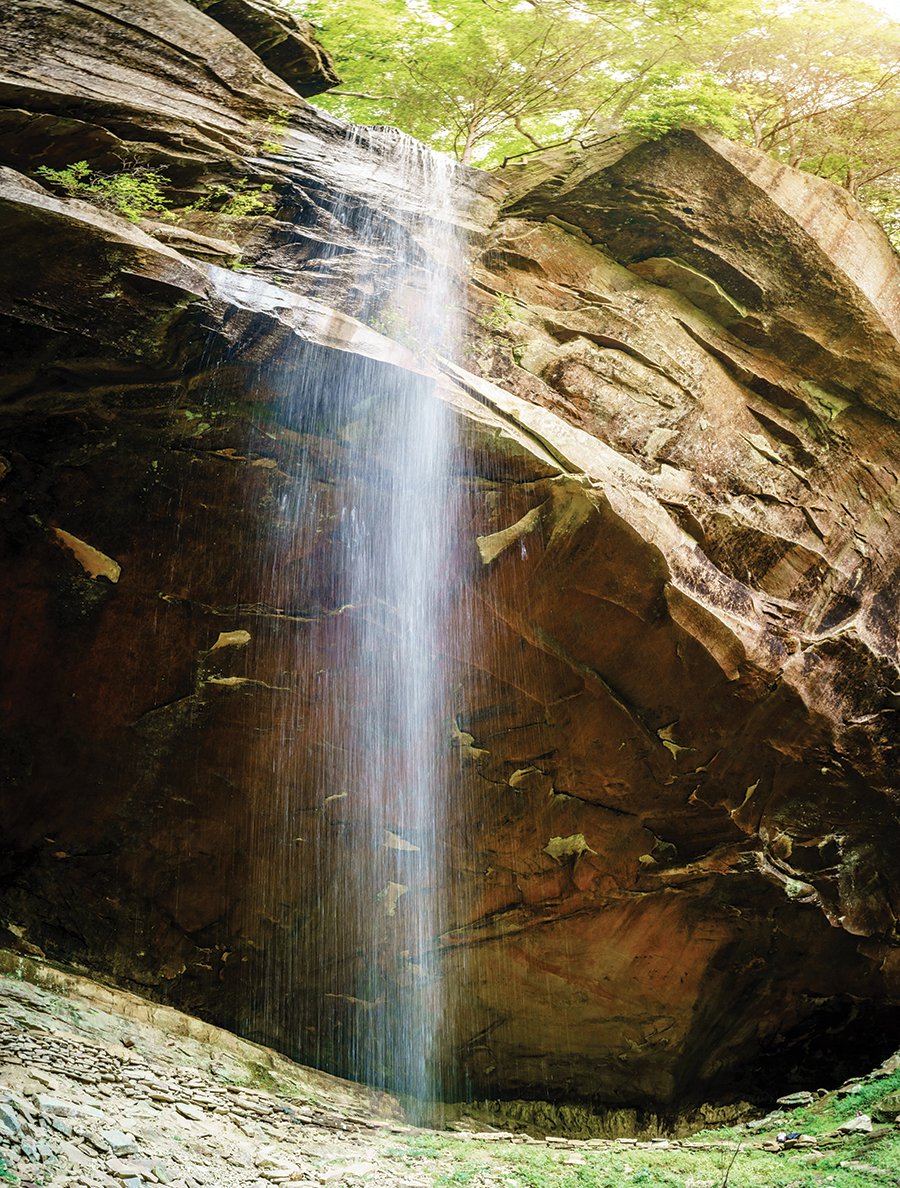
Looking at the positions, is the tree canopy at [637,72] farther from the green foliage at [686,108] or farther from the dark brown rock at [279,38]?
the dark brown rock at [279,38]

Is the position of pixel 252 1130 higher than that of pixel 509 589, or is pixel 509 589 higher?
pixel 509 589

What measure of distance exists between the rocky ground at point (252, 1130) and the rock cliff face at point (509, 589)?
1214mm

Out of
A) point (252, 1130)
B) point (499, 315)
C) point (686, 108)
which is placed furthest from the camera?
point (686, 108)

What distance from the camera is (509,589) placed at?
7.72m

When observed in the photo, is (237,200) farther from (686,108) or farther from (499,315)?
(686,108)

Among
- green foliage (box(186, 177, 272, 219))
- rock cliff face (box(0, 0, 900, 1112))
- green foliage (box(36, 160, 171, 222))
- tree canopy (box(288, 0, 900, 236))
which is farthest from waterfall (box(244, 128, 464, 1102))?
tree canopy (box(288, 0, 900, 236))

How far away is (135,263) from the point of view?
682 centimetres

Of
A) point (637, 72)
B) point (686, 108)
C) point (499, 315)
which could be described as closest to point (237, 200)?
point (499, 315)

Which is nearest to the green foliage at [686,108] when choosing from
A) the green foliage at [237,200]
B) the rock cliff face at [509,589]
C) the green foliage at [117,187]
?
the rock cliff face at [509,589]

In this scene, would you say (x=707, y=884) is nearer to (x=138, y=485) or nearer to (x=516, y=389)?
(x=516, y=389)

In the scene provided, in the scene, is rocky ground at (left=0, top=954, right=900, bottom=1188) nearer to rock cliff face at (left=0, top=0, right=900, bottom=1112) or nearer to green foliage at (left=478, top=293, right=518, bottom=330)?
rock cliff face at (left=0, top=0, right=900, bottom=1112)

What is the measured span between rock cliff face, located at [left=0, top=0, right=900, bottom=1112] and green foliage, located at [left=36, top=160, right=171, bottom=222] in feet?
0.72

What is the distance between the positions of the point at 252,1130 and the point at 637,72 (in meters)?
12.7

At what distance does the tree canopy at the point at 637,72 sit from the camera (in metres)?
10.4
